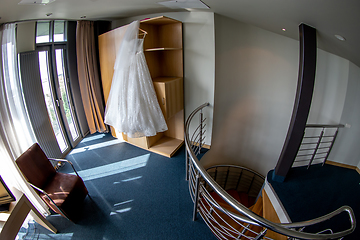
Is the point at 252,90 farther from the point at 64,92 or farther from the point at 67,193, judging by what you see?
the point at 64,92

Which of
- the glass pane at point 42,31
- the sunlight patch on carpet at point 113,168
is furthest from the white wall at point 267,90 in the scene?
the glass pane at point 42,31

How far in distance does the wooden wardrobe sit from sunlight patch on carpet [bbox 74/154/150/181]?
0.34 metres

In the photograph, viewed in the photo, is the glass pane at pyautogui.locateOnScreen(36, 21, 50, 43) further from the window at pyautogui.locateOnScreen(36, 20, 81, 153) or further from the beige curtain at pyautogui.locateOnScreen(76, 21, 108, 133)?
the beige curtain at pyautogui.locateOnScreen(76, 21, 108, 133)

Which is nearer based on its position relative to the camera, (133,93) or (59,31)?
(133,93)

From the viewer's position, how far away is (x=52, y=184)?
1.94m

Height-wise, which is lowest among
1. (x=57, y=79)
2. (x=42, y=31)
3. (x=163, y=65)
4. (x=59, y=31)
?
(x=57, y=79)

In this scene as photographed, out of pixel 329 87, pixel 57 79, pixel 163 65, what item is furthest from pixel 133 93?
pixel 329 87

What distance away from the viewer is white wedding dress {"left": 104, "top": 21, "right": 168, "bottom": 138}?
2.29 meters

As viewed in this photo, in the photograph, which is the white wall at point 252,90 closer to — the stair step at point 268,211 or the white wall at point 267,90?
the white wall at point 267,90

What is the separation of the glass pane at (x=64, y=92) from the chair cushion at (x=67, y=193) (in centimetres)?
146

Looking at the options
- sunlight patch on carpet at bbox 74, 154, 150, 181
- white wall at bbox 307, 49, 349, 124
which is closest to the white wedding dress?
sunlight patch on carpet at bbox 74, 154, 150, 181

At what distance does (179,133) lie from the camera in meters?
3.22

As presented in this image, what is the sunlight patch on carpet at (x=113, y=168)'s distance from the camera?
250cm

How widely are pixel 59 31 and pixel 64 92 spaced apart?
105 centimetres
